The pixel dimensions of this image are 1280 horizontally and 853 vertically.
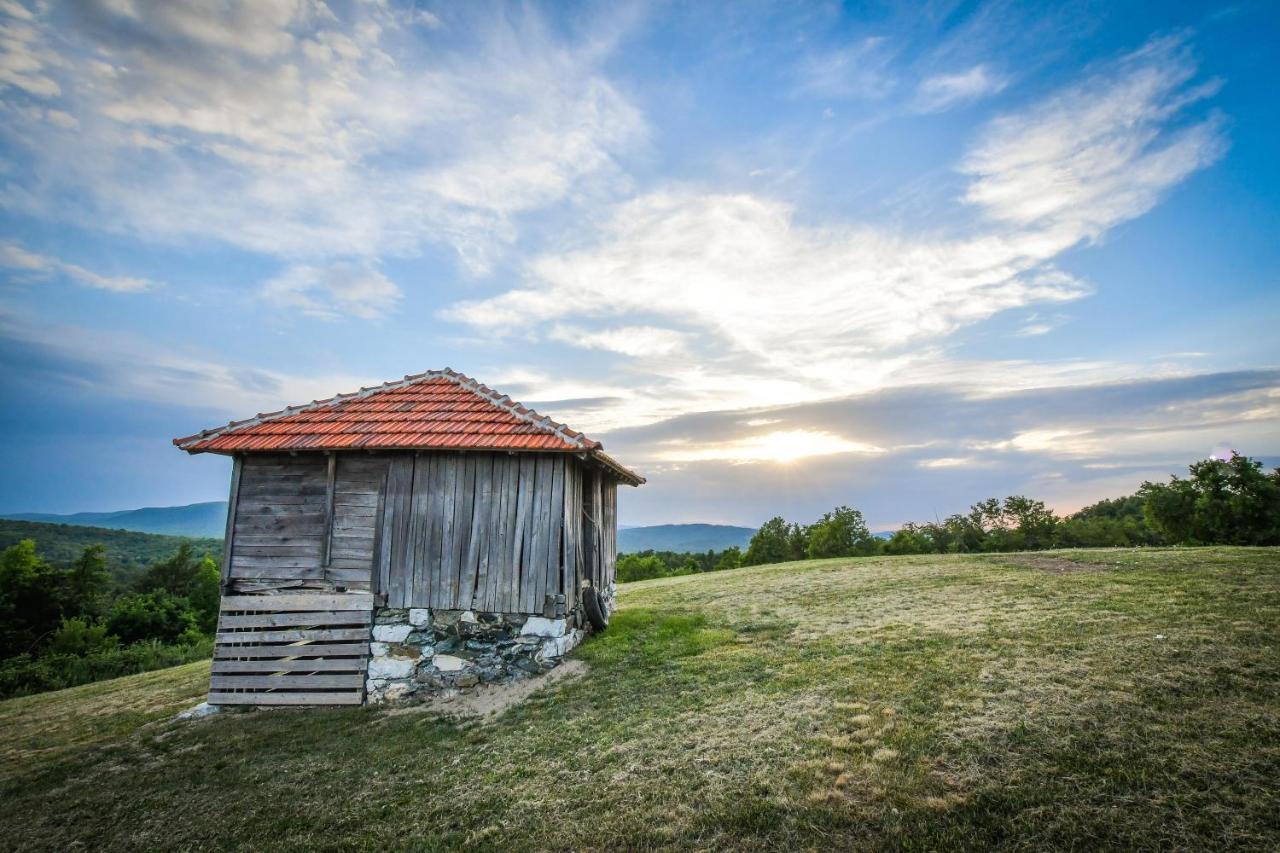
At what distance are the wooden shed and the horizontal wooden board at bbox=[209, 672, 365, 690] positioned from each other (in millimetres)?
21

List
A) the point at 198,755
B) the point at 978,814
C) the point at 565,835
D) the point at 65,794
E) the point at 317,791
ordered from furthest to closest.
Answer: the point at 198,755 < the point at 65,794 < the point at 317,791 < the point at 565,835 < the point at 978,814

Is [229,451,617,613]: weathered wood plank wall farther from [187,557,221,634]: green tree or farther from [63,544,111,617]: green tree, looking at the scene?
[63,544,111,617]: green tree

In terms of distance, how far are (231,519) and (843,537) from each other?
31.5 meters

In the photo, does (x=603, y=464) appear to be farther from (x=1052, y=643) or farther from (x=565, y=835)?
(x=1052, y=643)

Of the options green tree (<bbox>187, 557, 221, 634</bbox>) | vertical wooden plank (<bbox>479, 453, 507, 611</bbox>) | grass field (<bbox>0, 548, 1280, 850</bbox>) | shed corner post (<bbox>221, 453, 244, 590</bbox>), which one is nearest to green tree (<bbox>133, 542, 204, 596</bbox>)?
green tree (<bbox>187, 557, 221, 634</bbox>)

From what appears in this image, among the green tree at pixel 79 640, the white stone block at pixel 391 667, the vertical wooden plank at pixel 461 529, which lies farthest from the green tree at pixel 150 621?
the vertical wooden plank at pixel 461 529

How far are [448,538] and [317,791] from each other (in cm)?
426

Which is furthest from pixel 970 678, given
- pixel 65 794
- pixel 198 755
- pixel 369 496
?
pixel 65 794

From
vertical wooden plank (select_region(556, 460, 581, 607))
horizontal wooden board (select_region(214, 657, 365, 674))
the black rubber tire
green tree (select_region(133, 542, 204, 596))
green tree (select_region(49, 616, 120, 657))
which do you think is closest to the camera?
horizontal wooden board (select_region(214, 657, 365, 674))

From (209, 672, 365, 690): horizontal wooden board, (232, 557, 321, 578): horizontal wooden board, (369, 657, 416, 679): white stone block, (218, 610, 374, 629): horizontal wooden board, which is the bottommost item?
(209, 672, 365, 690): horizontal wooden board

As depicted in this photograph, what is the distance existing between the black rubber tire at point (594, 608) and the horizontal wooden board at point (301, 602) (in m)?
4.24

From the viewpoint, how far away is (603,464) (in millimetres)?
11742

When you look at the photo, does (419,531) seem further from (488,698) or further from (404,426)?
(488,698)

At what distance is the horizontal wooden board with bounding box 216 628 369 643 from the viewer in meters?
9.64
